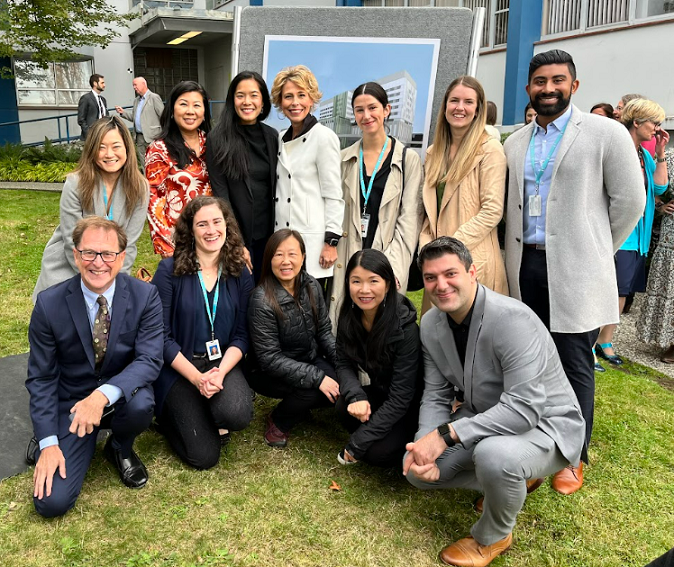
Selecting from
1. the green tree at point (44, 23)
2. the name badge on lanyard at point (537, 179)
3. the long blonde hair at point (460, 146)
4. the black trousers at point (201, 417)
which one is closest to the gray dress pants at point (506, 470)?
the name badge on lanyard at point (537, 179)

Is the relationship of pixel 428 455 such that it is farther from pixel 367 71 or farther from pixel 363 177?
pixel 367 71

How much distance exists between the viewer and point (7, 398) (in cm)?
397

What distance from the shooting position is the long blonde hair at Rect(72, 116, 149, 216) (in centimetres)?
342

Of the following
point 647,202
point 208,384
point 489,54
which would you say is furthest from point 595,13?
point 208,384

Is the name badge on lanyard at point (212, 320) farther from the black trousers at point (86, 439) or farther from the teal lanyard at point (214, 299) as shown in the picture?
the black trousers at point (86, 439)

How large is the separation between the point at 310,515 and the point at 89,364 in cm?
131

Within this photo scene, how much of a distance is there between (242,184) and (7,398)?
2080 millimetres

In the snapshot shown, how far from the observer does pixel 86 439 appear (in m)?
3.06

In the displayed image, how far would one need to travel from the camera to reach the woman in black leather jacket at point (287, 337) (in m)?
3.41

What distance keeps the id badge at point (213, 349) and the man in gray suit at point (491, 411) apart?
1259 mm

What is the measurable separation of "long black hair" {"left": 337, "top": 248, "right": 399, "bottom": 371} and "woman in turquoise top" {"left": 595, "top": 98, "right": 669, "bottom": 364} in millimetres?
2694

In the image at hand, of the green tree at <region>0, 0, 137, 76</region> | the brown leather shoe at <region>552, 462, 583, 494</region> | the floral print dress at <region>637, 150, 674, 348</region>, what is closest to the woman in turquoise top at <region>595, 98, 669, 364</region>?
the floral print dress at <region>637, 150, 674, 348</region>

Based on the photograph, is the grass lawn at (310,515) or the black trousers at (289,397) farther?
the black trousers at (289,397)

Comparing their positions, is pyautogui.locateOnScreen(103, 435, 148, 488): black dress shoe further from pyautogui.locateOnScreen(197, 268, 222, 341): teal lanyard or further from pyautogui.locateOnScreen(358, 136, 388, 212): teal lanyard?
pyautogui.locateOnScreen(358, 136, 388, 212): teal lanyard
